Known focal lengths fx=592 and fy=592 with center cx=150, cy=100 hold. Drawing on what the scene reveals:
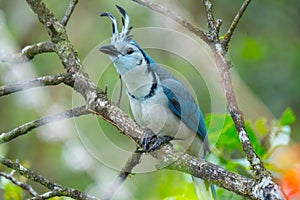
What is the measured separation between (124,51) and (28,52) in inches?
20.3

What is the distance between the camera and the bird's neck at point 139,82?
3047 millimetres

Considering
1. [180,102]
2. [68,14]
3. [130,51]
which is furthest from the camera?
[180,102]

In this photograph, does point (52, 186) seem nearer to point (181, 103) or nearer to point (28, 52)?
point (28, 52)

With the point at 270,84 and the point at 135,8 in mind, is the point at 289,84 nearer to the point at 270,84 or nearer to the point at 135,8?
the point at 270,84

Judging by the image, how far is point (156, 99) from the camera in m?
3.16

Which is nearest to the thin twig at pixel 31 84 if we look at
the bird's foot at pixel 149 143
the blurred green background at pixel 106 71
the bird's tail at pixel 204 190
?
the bird's foot at pixel 149 143

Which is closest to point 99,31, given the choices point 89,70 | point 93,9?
point 93,9

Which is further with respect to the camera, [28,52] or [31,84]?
[28,52]

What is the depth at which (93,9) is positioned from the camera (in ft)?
22.6

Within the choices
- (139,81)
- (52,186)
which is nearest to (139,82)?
(139,81)

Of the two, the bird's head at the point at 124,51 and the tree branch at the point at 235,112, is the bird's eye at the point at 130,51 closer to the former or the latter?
the bird's head at the point at 124,51

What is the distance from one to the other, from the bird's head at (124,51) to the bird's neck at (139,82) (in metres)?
0.03

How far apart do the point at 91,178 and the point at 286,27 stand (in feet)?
8.94

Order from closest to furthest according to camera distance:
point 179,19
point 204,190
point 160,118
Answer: point 179,19
point 204,190
point 160,118
